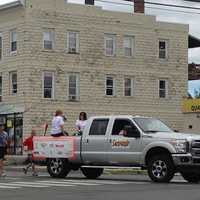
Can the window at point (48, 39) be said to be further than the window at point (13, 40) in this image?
No

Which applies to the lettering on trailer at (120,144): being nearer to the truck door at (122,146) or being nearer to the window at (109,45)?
the truck door at (122,146)

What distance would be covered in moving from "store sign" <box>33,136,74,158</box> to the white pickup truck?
16cm

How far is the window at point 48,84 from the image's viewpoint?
46094 millimetres

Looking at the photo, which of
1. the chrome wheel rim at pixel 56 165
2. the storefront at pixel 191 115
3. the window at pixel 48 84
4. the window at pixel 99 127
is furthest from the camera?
the storefront at pixel 191 115

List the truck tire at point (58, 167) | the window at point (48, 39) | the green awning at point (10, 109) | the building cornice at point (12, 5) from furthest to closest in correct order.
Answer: the window at point (48, 39)
the green awning at point (10, 109)
the building cornice at point (12, 5)
the truck tire at point (58, 167)

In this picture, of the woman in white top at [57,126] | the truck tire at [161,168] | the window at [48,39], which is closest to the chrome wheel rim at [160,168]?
the truck tire at [161,168]

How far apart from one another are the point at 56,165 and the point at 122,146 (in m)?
2.77

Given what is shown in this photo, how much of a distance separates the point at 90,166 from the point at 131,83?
29.5 metres

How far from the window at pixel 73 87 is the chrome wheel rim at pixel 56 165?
2537cm

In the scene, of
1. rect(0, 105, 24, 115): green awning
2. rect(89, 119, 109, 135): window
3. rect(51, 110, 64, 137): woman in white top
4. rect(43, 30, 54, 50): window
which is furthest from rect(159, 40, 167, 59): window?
rect(89, 119, 109, 135): window

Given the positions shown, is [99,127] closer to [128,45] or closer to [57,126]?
[57,126]

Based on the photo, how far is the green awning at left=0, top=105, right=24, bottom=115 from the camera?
150 feet

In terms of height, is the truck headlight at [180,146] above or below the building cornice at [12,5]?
below

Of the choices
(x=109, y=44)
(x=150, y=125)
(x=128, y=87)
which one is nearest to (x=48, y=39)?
(x=109, y=44)
